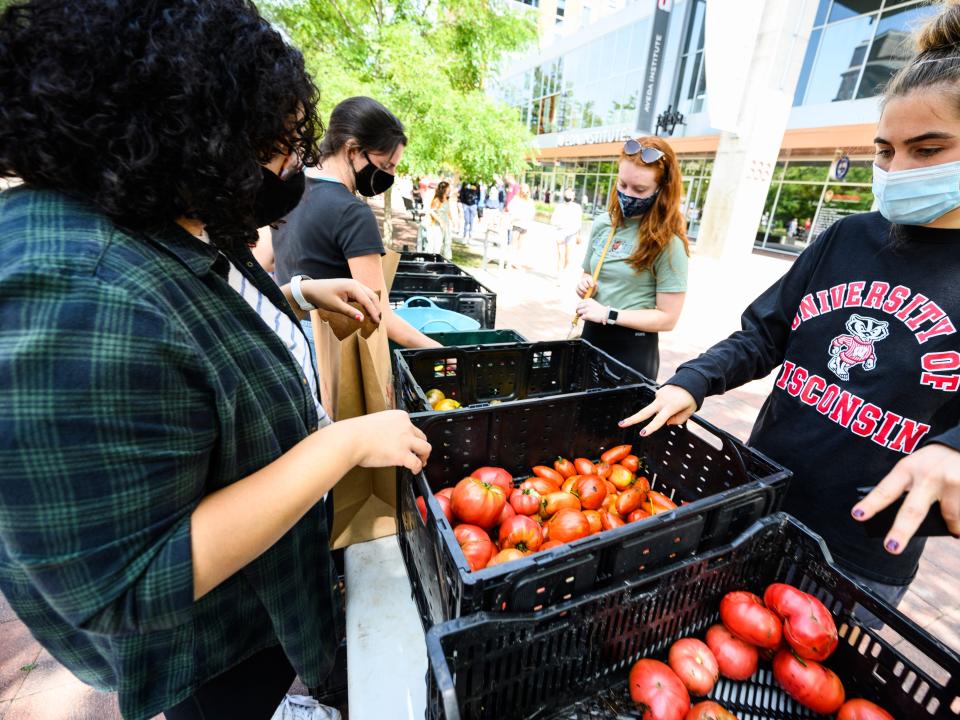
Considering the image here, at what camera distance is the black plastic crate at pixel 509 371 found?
190cm

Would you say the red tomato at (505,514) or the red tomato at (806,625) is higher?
the red tomato at (806,625)

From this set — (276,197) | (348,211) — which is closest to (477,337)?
(348,211)

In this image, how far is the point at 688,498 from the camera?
1.51m

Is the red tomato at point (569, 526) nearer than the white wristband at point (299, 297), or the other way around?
the red tomato at point (569, 526)

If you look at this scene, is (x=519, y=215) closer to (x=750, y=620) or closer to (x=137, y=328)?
(x=750, y=620)

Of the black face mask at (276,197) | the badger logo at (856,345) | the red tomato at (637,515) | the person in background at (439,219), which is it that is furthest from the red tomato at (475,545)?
the person in background at (439,219)

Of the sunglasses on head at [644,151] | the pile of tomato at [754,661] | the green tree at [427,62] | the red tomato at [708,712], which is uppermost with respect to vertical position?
the green tree at [427,62]

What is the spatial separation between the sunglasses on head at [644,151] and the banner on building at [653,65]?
16.4 meters

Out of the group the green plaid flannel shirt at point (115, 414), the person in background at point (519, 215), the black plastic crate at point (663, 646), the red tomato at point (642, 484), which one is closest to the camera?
the green plaid flannel shirt at point (115, 414)

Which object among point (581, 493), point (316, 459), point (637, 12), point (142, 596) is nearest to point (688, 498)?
point (581, 493)

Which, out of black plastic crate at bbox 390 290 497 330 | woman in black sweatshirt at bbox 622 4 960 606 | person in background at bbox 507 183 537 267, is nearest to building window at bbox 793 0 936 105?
person in background at bbox 507 183 537 267

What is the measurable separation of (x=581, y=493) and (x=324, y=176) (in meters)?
1.78

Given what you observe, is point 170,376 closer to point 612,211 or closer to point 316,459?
point 316,459

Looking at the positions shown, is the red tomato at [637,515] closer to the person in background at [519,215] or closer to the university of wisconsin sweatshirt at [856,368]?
the university of wisconsin sweatshirt at [856,368]
